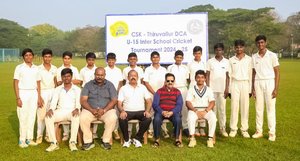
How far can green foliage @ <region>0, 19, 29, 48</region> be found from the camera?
263ft

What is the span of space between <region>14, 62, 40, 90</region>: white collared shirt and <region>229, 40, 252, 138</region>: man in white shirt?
150 inches

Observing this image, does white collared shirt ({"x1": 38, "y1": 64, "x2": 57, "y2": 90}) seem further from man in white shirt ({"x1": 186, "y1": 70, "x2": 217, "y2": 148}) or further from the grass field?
man in white shirt ({"x1": 186, "y1": 70, "x2": 217, "y2": 148})

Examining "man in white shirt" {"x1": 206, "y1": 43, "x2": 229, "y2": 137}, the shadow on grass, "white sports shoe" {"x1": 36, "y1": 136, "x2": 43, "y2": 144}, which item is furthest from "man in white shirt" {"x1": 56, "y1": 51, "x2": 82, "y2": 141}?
"man in white shirt" {"x1": 206, "y1": 43, "x2": 229, "y2": 137}

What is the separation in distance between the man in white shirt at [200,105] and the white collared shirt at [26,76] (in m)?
2.88

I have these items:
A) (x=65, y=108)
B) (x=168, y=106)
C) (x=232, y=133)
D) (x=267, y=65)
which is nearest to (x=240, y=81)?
(x=267, y=65)

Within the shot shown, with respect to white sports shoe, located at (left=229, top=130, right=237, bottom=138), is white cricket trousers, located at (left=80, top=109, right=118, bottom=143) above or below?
above

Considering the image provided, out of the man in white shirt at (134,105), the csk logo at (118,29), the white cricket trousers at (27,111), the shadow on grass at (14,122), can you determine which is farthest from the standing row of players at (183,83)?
the csk logo at (118,29)

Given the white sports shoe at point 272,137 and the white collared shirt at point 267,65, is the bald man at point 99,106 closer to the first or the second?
the white collared shirt at point 267,65

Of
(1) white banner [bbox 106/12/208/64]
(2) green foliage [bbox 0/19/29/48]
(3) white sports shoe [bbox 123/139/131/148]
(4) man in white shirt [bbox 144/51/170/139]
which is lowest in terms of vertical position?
(3) white sports shoe [bbox 123/139/131/148]

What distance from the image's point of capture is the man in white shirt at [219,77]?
275 inches

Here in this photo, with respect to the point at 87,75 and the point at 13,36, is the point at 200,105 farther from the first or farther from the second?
the point at 13,36

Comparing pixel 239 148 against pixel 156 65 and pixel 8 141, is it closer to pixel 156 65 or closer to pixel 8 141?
pixel 156 65

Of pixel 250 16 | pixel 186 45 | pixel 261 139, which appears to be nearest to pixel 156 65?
pixel 186 45

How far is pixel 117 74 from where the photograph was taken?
7113 mm
